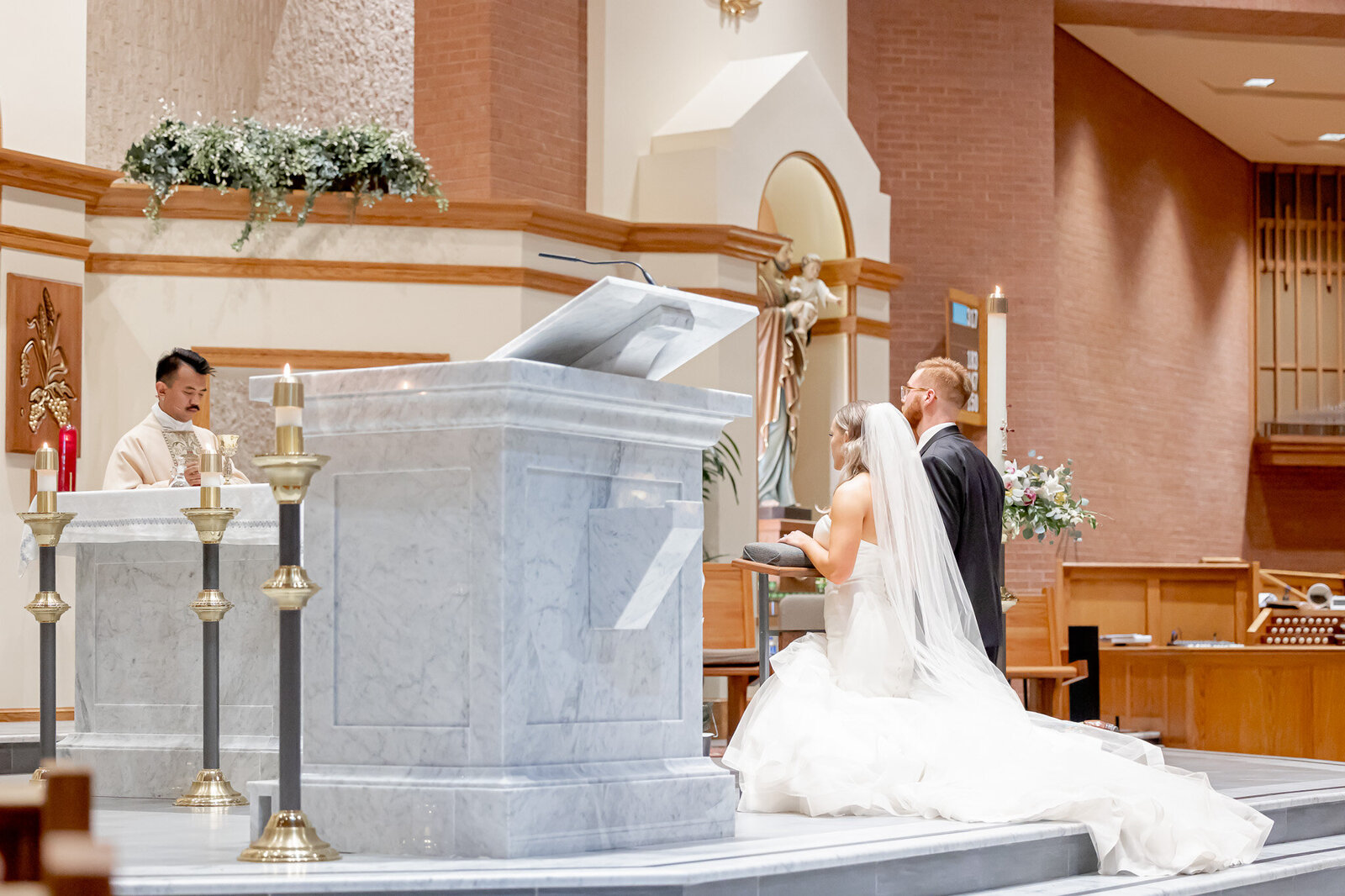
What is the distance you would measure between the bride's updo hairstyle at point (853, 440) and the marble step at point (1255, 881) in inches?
58.0

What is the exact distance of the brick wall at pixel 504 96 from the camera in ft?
31.5

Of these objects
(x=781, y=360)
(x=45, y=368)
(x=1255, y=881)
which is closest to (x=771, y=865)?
(x=1255, y=881)

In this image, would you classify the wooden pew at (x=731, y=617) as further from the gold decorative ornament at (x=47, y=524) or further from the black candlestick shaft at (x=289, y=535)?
the black candlestick shaft at (x=289, y=535)

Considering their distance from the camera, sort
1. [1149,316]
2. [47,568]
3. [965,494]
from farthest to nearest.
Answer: [1149,316]
[965,494]
[47,568]

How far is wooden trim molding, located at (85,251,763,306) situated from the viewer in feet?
27.3

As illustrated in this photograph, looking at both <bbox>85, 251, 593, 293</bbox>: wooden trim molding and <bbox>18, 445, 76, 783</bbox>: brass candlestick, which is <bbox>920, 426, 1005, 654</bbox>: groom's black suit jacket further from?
<bbox>85, 251, 593, 293</bbox>: wooden trim molding

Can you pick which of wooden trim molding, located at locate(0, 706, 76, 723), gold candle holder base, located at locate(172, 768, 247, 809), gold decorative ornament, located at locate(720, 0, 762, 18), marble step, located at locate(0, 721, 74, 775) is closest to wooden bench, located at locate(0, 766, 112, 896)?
gold candle holder base, located at locate(172, 768, 247, 809)

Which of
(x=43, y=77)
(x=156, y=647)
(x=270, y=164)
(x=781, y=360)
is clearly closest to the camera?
(x=156, y=647)

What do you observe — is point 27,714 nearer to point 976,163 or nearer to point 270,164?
point 270,164

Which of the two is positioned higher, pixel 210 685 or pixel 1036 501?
pixel 1036 501

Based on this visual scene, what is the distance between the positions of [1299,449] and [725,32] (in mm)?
9082

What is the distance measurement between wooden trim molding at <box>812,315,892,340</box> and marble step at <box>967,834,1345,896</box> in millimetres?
6354

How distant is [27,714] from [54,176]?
2.62 metres

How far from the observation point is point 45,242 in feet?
25.9
